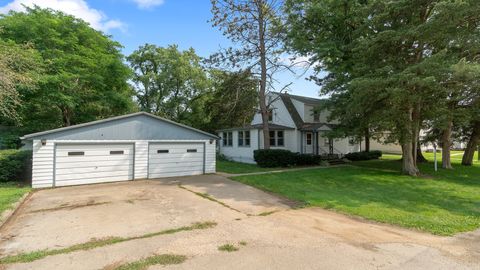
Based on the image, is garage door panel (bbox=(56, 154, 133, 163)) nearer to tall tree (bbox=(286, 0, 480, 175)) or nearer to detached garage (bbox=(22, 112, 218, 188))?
detached garage (bbox=(22, 112, 218, 188))

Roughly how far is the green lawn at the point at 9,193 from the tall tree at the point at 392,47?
13026 millimetres

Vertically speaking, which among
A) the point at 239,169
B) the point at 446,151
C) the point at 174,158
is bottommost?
the point at 239,169

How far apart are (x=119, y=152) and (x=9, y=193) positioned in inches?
169

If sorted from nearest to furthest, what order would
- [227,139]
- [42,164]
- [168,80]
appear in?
[42,164], [227,139], [168,80]

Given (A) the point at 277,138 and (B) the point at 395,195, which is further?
(A) the point at 277,138

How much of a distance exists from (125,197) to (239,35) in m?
12.9

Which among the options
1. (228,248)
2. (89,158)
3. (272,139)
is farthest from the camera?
(272,139)

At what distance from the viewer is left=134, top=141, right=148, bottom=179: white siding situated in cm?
1326

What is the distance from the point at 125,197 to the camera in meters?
9.34

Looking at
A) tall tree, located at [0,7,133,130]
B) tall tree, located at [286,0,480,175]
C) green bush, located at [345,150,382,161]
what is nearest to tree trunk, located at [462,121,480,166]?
green bush, located at [345,150,382,161]

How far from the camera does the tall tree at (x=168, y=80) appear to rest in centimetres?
3367

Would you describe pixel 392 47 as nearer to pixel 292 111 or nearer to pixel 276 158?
pixel 276 158

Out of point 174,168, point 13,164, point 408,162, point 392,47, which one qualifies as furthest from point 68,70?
point 408,162

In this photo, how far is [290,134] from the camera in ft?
73.2
